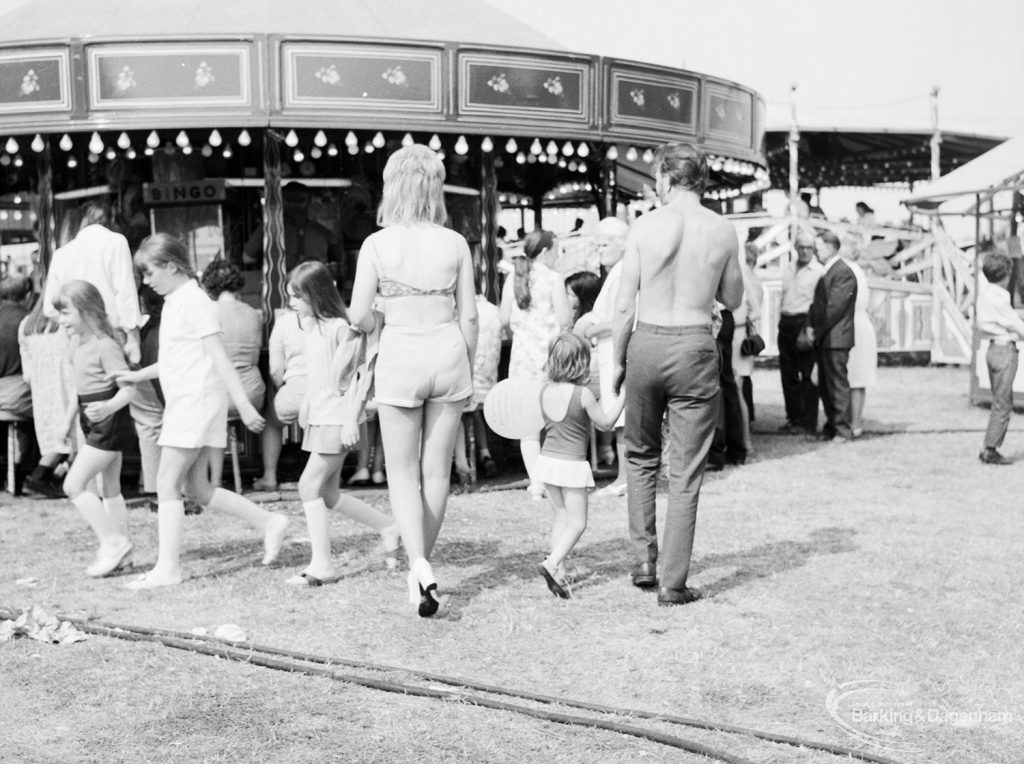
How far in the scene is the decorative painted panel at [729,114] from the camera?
398 inches

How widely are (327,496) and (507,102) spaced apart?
3.92 metres

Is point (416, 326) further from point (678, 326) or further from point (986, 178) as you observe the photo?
point (986, 178)

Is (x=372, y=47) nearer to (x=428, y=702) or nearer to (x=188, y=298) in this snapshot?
(x=188, y=298)

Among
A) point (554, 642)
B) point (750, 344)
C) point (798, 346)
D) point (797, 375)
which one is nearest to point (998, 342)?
point (750, 344)

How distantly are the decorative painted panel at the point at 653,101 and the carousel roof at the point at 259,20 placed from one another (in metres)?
0.68

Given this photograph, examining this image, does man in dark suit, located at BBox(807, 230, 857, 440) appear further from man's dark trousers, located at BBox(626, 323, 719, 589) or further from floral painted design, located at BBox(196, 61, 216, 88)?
man's dark trousers, located at BBox(626, 323, 719, 589)

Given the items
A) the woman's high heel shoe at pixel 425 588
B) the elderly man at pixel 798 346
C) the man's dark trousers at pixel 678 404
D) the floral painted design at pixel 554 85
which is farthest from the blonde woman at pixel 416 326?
the elderly man at pixel 798 346

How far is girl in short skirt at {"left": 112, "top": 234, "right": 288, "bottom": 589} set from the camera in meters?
5.61

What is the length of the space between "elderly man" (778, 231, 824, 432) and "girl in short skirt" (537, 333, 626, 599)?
589cm

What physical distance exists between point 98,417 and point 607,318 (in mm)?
3296

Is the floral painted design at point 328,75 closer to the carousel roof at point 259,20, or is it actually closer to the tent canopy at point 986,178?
the carousel roof at point 259,20

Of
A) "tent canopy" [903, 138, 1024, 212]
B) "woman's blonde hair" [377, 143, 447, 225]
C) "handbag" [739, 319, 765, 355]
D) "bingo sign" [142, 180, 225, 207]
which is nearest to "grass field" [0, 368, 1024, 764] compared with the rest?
"woman's blonde hair" [377, 143, 447, 225]

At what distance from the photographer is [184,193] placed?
10.3m

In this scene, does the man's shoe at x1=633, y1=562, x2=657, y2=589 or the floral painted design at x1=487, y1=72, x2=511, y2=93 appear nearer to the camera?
the man's shoe at x1=633, y1=562, x2=657, y2=589
